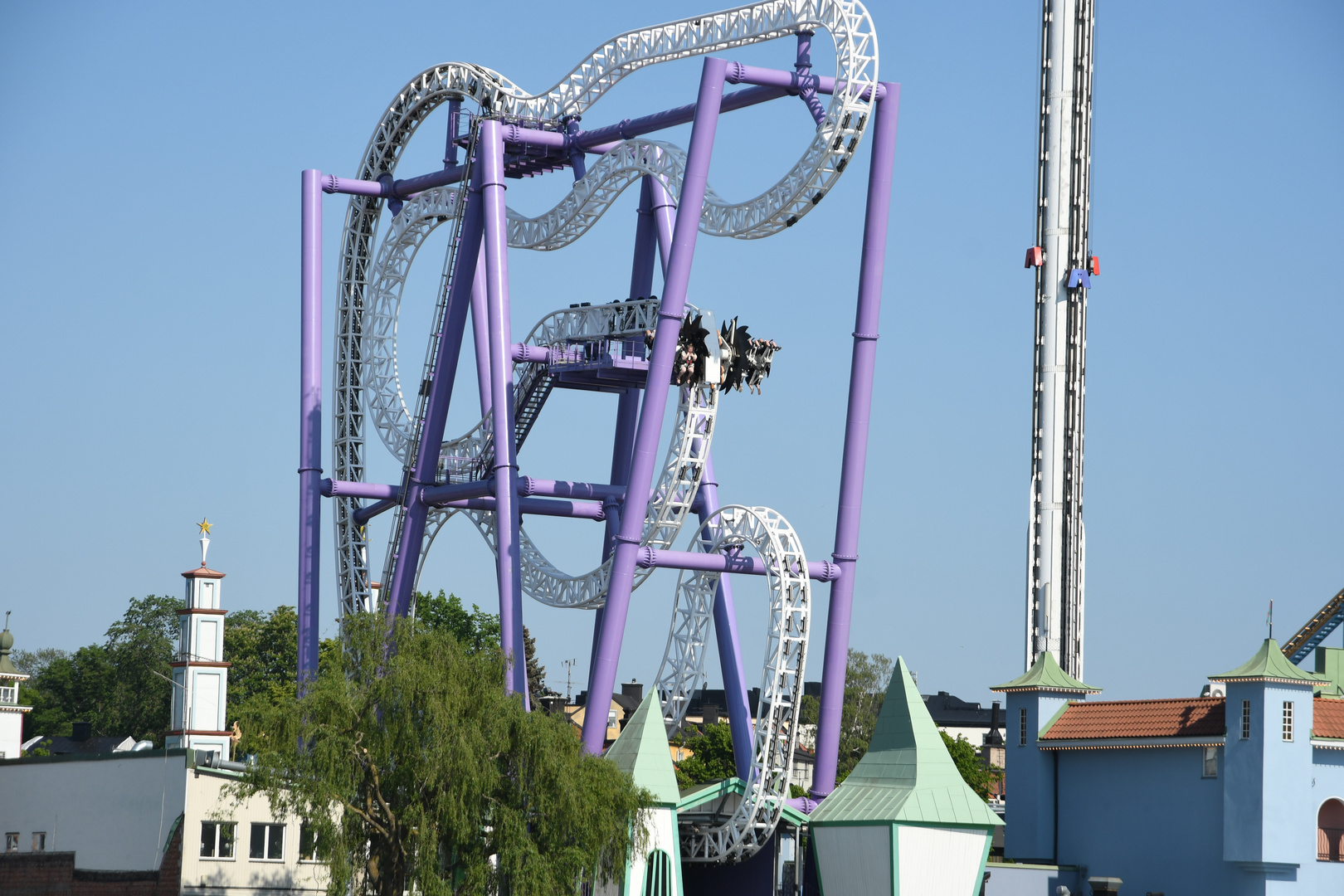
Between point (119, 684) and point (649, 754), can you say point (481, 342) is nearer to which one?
point (649, 754)

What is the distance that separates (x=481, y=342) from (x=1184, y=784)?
18.6 m

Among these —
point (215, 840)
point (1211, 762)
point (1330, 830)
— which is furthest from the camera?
point (1330, 830)

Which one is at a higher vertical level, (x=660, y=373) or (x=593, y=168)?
(x=593, y=168)

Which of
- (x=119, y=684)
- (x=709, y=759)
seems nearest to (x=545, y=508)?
(x=709, y=759)

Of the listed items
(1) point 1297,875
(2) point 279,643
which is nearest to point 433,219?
(1) point 1297,875

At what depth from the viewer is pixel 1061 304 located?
6669 centimetres

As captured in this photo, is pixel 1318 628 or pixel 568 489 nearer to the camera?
pixel 568 489

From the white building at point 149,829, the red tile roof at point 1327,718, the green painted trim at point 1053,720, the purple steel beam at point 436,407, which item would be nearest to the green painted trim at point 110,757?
the white building at point 149,829

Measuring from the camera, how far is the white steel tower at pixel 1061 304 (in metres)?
65.4

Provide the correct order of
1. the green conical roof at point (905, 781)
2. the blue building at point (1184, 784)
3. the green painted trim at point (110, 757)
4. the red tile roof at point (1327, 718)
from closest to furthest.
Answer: the green conical roof at point (905, 781) < the green painted trim at point (110, 757) < the blue building at point (1184, 784) < the red tile roof at point (1327, 718)

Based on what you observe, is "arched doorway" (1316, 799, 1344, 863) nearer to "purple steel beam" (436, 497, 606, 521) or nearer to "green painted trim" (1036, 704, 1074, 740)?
"green painted trim" (1036, 704, 1074, 740)

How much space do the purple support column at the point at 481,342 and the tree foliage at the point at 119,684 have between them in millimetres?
Result: 54380

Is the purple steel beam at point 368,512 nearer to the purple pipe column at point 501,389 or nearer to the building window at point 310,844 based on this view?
the purple pipe column at point 501,389

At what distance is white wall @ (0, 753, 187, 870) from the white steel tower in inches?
1348
